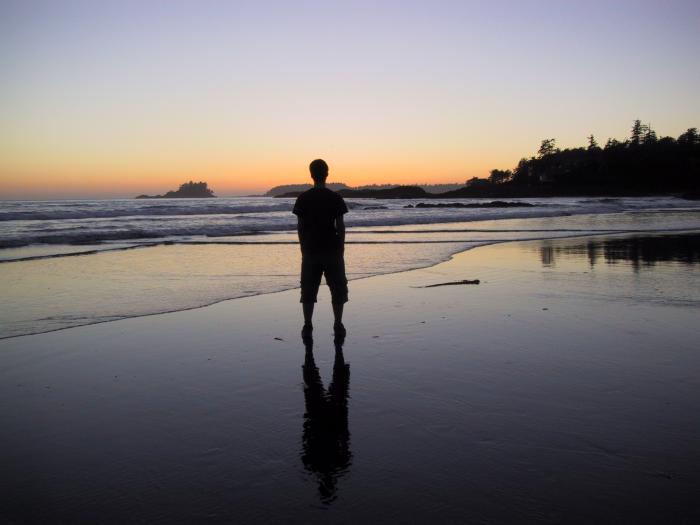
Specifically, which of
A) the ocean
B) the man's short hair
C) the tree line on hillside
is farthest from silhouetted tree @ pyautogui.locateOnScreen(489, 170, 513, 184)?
the man's short hair

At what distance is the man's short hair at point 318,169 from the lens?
5801mm

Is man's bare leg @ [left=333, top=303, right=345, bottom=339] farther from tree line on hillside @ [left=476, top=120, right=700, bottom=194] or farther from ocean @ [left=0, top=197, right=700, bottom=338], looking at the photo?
tree line on hillside @ [left=476, top=120, right=700, bottom=194]

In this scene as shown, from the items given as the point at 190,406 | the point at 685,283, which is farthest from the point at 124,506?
the point at 685,283

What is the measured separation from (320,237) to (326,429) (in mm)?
2796

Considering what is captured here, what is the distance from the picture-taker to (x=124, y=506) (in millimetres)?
2502

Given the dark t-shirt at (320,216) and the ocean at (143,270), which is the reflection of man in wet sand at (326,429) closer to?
the dark t-shirt at (320,216)

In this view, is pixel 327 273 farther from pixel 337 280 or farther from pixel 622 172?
pixel 622 172

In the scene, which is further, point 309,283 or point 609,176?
point 609,176

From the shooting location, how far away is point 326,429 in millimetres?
3340

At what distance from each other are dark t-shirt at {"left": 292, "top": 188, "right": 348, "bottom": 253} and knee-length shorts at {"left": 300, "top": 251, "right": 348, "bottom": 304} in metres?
0.09

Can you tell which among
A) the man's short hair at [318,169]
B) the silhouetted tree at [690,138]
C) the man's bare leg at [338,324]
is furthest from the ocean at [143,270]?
the silhouetted tree at [690,138]

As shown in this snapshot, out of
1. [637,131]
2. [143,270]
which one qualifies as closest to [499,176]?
[637,131]

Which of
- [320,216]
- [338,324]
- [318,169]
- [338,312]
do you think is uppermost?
[318,169]

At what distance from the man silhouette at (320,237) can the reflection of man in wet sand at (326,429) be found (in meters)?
1.19
